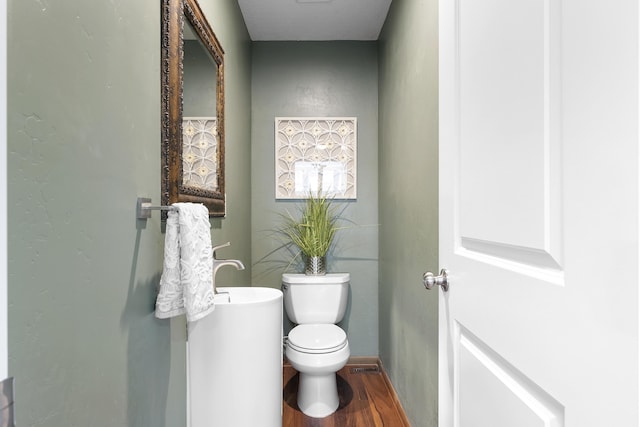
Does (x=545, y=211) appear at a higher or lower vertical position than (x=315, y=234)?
higher

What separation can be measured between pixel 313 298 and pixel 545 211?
197 centimetres

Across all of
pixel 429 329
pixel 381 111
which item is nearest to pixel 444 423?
pixel 429 329

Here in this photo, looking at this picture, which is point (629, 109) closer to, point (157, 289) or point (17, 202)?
point (17, 202)

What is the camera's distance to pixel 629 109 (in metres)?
0.43

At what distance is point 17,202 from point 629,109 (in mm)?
849

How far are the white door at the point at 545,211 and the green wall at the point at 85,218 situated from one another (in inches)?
32.2

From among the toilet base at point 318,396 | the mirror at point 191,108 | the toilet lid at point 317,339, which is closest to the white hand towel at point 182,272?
the mirror at point 191,108

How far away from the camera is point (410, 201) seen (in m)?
1.81

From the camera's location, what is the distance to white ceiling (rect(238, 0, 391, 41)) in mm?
2197

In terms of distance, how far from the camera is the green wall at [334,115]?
8.70ft

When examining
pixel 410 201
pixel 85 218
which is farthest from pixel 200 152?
pixel 410 201

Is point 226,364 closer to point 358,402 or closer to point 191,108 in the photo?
point 191,108

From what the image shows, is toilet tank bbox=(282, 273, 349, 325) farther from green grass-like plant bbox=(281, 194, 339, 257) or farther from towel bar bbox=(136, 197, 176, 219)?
towel bar bbox=(136, 197, 176, 219)

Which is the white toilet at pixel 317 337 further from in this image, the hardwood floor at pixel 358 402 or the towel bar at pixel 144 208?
the towel bar at pixel 144 208
